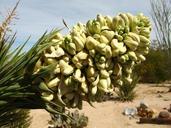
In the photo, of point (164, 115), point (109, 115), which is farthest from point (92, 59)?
point (109, 115)

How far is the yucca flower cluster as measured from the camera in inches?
89.8

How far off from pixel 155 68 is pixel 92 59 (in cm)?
2183

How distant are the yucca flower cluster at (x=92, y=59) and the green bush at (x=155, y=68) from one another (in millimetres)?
21030

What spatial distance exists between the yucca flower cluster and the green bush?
2103 cm

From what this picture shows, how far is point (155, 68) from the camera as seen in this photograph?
23844 millimetres

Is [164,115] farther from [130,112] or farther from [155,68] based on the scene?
[155,68]

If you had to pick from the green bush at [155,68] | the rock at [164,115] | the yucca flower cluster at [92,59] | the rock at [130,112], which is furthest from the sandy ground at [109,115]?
the yucca flower cluster at [92,59]

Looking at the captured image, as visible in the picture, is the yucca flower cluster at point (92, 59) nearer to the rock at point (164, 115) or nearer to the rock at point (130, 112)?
the rock at point (164, 115)

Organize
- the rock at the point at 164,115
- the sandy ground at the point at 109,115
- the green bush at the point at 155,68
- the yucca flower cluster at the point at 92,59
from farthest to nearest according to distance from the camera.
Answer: the green bush at the point at 155,68, the rock at the point at 164,115, the sandy ground at the point at 109,115, the yucca flower cluster at the point at 92,59

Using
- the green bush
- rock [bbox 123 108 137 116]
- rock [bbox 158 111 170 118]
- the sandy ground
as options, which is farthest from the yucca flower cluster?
the green bush

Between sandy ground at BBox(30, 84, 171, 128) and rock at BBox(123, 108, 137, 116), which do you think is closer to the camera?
sandy ground at BBox(30, 84, 171, 128)

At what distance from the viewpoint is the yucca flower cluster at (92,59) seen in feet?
7.48

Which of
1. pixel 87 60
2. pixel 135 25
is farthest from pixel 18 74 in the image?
pixel 135 25

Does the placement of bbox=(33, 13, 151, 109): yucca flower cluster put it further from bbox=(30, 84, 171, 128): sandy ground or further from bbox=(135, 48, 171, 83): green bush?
bbox=(135, 48, 171, 83): green bush
